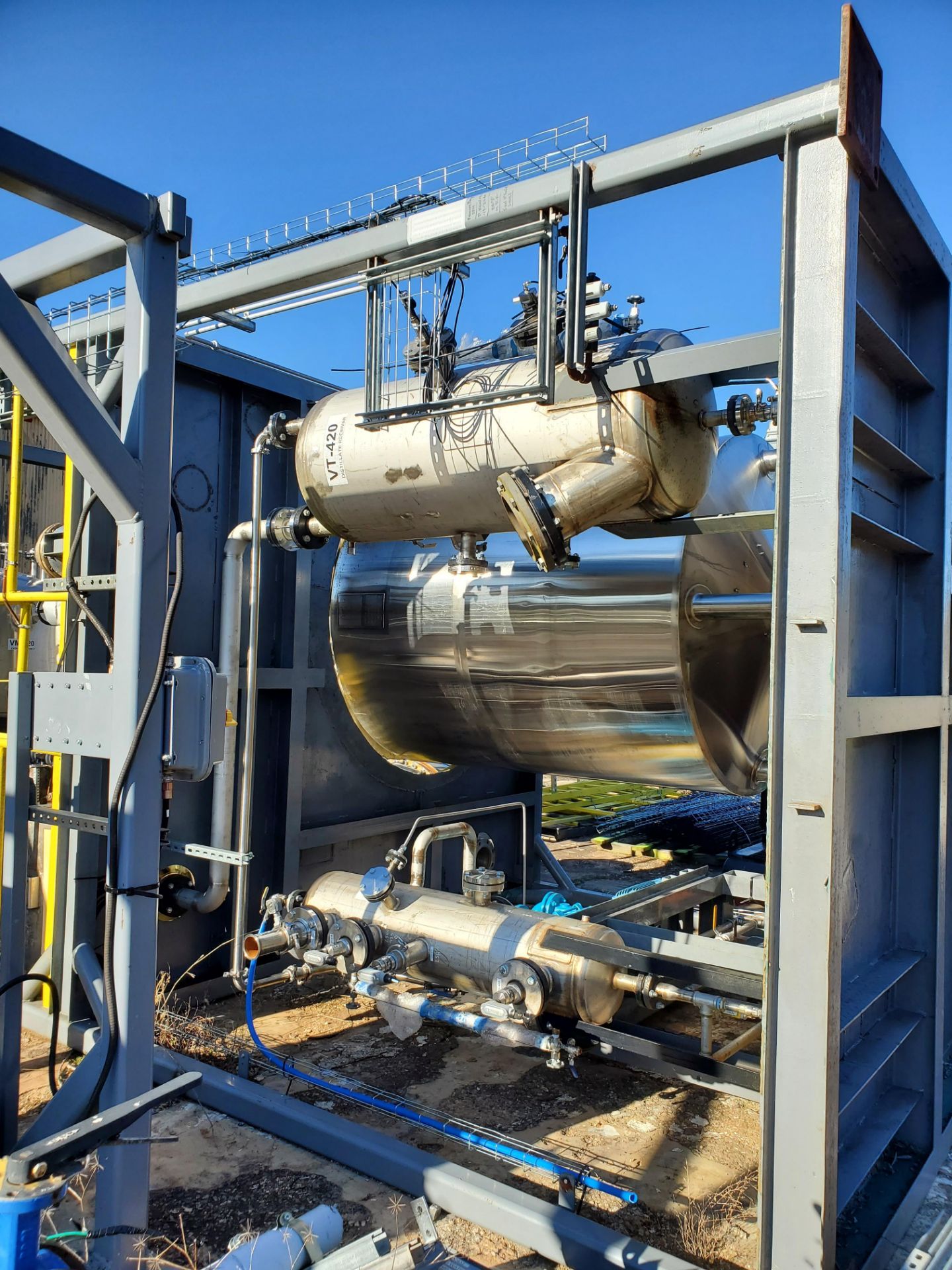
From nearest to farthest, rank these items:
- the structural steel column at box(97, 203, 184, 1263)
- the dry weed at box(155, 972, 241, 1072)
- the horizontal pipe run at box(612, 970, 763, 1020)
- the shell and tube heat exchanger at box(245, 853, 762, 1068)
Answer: the structural steel column at box(97, 203, 184, 1263) → the horizontal pipe run at box(612, 970, 763, 1020) → the shell and tube heat exchanger at box(245, 853, 762, 1068) → the dry weed at box(155, 972, 241, 1072)

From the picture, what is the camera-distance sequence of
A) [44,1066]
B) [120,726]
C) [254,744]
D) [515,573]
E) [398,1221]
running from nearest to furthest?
[120,726], [398,1221], [44,1066], [515,573], [254,744]

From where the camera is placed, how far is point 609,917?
4.29m

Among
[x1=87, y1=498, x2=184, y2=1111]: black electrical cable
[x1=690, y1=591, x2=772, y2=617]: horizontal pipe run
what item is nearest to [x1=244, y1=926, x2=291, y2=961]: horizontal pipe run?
[x1=87, y1=498, x2=184, y2=1111]: black electrical cable

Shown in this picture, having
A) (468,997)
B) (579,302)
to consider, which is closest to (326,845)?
(468,997)

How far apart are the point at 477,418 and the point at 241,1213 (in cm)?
290

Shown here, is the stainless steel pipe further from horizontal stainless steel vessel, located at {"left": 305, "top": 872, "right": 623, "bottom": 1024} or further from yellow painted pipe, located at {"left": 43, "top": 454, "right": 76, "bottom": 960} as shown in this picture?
yellow painted pipe, located at {"left": 43, "top": 454, "right": 76, "bottom": 960}

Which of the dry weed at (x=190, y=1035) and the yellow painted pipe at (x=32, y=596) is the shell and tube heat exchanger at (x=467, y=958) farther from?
the yellow painted pipe at (x=32, y=596)

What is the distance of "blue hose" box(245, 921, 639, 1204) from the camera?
3.02 metres

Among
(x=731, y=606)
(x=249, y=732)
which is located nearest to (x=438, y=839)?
(x=249, y=732)

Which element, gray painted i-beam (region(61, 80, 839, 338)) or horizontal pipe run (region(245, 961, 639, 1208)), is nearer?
gray painted i-beam (region(61, 80, 839, 338))

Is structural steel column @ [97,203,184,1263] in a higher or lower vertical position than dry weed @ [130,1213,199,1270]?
higher

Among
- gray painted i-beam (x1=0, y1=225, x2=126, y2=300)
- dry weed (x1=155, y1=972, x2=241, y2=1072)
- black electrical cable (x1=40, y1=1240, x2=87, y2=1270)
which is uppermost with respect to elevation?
gray painted i-beam (x1=0, y1=225, x2=126, y2=300)

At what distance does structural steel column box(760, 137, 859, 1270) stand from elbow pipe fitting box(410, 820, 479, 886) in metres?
2.21

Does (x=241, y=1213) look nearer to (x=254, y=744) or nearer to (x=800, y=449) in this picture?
(x=254, y=744)
